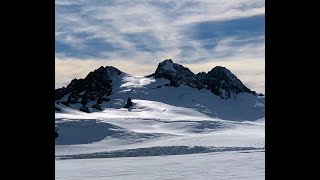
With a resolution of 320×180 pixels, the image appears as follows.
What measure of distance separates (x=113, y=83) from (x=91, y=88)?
388 inches

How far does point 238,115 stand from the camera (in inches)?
3767

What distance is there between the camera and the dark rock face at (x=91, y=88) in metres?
104

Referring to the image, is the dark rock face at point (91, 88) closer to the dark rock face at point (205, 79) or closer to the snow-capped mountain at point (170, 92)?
the snow-capped mountain at point (170, 92)

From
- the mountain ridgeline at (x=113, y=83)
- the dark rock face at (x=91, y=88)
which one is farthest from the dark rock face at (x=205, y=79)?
Answer: the dark rock face at (x=91, y=88)

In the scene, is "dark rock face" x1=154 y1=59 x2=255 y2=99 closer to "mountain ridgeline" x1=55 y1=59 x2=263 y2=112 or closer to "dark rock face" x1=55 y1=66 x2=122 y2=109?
"mountain ridgeline" x1=55 y1=59 x2=263 y2=112

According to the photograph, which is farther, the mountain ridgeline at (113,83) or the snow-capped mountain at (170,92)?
the mountain ridgeline at (113,83)

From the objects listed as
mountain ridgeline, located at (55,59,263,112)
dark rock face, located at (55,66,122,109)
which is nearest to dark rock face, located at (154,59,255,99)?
mountain ridgeline, located at (55,59,263,112)

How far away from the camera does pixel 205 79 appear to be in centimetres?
11981
